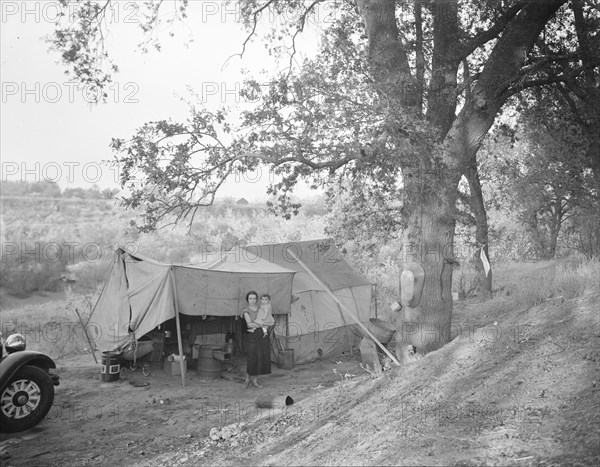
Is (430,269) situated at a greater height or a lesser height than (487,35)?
lesser

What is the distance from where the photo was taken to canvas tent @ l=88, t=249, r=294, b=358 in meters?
9.66

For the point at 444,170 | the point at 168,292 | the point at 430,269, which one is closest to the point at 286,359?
the point at 168,292

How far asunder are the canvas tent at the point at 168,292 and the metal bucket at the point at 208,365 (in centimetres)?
66

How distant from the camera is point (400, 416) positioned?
5.48 metres

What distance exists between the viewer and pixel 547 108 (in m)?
11.1

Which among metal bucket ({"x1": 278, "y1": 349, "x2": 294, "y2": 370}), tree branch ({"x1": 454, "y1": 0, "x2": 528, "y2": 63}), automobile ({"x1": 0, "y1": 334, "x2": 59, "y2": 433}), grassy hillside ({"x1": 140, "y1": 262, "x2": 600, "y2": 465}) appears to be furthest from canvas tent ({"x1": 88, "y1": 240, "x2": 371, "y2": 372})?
tree branch ({"x1": 454, "y1": 0, "x2": 528, "y2": 63})

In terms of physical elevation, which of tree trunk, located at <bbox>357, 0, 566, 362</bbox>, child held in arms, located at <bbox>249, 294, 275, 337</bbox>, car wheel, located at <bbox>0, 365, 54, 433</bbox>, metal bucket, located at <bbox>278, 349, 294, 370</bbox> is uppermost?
tree trunk, located at <bbox>357, 0, 566, 362</bbox>

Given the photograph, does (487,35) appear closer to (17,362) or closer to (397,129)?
A: (397,129)

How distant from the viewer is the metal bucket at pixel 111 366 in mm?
9578

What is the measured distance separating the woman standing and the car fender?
314 cm

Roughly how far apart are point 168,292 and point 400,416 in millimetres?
5260

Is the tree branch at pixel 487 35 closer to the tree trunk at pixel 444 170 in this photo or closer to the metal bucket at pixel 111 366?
the tree trunk at pixel 444 170

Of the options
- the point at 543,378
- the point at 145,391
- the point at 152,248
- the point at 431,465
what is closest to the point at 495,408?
the point at 543,378

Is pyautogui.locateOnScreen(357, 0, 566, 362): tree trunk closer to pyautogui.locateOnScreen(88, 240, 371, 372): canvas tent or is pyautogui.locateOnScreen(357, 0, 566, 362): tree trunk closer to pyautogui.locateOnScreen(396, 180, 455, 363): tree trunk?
pyautogui.locateOnScreen(396, 180, 455, 363): tree trunk
